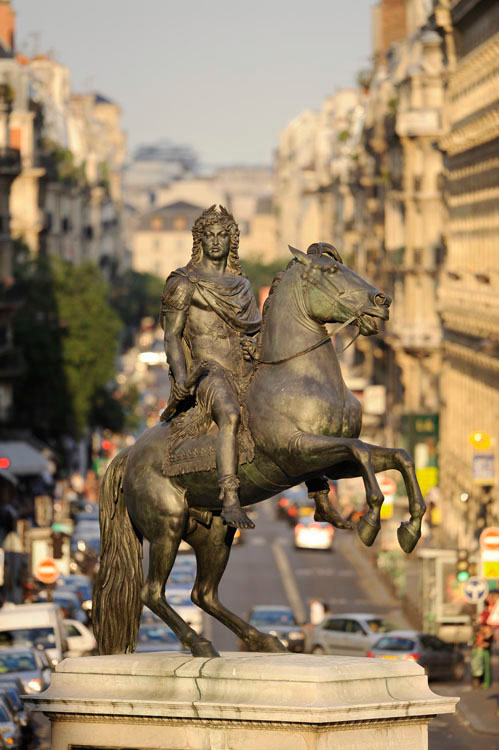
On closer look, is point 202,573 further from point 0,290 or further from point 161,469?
point 0,290

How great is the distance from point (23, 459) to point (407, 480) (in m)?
74.4

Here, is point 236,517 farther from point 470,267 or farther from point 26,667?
point 470,267

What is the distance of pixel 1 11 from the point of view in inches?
4983

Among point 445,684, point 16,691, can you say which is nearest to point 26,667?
point 16,691

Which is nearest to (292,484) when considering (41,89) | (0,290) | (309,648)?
(309,648)

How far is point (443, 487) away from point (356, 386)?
124 ft

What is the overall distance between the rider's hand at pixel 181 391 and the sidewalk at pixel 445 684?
2570 centimetres

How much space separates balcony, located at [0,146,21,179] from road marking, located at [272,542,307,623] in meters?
18.6

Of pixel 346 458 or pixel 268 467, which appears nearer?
pixel 346 458

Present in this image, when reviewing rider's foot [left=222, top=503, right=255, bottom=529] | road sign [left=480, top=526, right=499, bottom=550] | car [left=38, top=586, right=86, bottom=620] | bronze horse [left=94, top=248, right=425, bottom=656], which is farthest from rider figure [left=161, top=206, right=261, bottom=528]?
car [left=38, top=586, right=86, bottom=620]

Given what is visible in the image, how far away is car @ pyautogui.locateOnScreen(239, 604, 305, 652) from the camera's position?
57.7 meters

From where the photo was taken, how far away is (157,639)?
5219 cm

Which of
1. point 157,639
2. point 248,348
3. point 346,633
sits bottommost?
point 346,633

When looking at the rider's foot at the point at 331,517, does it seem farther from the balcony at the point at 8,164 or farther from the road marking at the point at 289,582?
the balcony at the point at 8,164
